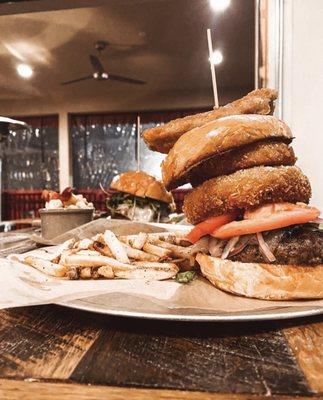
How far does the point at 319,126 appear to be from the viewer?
2.26 metres

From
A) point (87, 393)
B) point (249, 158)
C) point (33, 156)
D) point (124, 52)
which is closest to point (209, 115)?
point (249, 158)

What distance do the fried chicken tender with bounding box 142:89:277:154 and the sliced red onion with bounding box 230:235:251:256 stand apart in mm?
461

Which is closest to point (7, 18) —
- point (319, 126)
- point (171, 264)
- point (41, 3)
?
point (41, 3)

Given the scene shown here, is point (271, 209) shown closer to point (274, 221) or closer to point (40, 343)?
point (274, 221)

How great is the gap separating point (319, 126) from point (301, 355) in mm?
1833

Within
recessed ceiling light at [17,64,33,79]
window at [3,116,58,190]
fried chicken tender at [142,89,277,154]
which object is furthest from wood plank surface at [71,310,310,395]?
window at [3,116,58,190]

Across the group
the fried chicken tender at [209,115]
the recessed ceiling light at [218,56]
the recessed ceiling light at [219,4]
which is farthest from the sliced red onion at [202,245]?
the recessed ceiling light at [218,56]

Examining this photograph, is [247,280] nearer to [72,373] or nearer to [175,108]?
[72,373]

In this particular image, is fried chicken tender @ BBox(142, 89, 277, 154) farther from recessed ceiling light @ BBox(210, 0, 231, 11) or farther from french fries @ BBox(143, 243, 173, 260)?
recessed ceiling light @ BBox(210, 0, 231, 11)

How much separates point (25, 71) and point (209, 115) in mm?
8887

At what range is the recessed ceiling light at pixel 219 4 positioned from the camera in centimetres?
550

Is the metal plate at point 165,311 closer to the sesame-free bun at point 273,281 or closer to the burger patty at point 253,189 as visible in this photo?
the sesame-free bun at point 273,281

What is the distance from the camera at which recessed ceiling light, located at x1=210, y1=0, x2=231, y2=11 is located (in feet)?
18.1

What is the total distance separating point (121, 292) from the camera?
1.07 metres
